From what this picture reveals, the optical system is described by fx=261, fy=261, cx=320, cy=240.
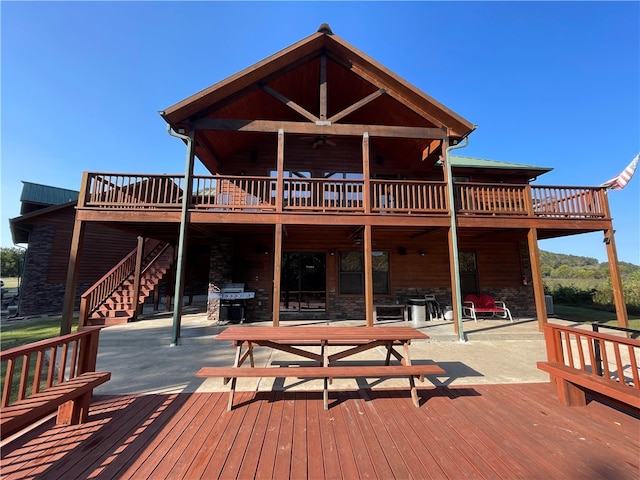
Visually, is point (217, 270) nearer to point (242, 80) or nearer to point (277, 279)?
point (277, 279)

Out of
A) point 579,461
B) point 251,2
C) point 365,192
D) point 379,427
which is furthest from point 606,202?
point 251,2

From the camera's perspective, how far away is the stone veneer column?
29.3 ft

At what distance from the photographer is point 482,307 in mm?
9289

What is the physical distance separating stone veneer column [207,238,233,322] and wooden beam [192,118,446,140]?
12.4 ft

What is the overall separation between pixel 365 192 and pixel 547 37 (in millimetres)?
13582

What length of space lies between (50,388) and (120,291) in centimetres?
821

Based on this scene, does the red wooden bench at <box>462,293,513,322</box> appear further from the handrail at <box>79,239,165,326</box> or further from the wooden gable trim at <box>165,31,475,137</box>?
the handrail at <box>79,239,165,326</box>

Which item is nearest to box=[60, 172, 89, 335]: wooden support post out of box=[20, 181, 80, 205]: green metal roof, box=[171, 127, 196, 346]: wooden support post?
box=[171, 127, 196, 346]: wooden support post

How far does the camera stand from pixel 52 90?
37.5ft

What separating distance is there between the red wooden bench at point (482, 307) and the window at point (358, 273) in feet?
9.65

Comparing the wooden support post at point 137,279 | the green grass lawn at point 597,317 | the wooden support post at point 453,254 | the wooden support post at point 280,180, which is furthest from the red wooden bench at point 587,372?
the wooden support post at point 137,279

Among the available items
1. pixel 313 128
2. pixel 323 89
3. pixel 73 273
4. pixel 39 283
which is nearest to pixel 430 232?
pixel 313 128

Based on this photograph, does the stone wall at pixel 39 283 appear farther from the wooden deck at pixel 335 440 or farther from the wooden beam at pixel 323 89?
the wooden beam at pixel 323 89

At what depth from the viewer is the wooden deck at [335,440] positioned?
6.93 ft
